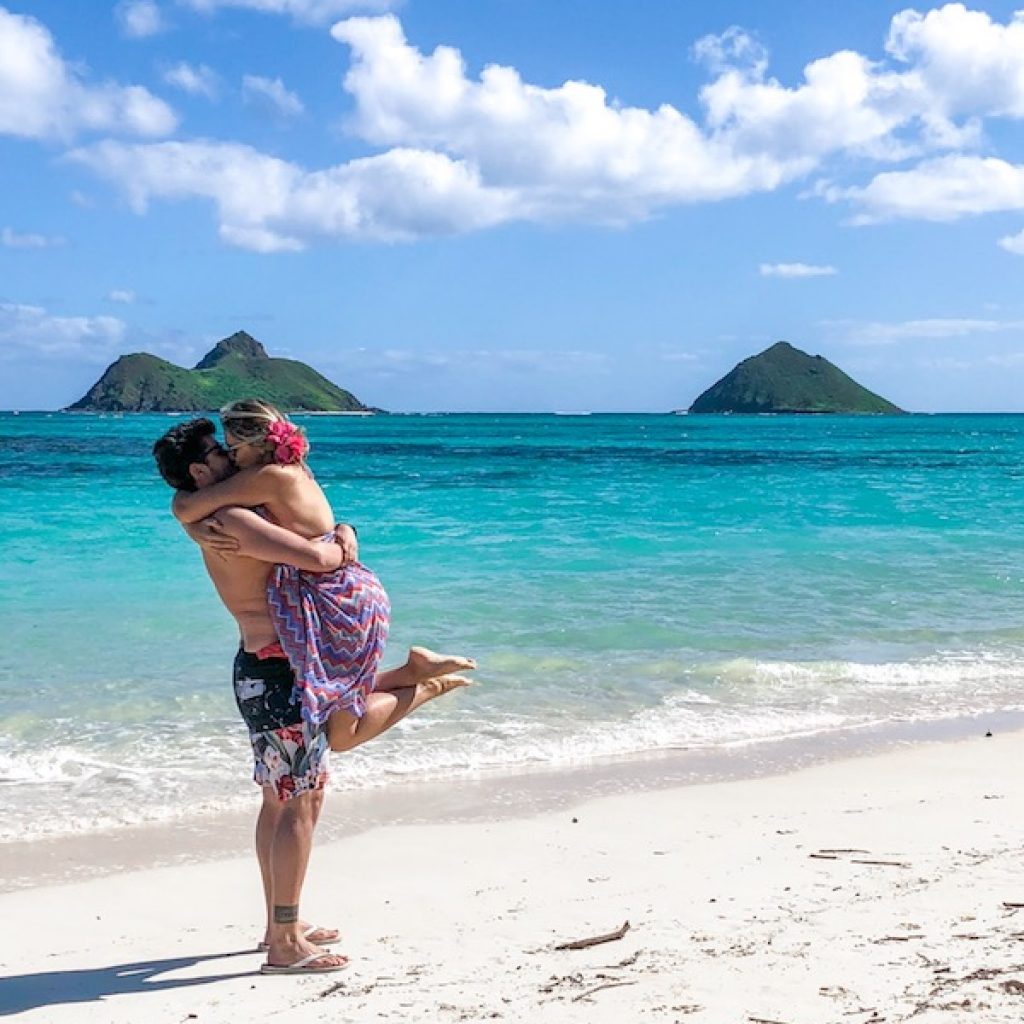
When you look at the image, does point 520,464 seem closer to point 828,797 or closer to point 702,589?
point 702,589

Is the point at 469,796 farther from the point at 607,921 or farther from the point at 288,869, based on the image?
the point at 288,869

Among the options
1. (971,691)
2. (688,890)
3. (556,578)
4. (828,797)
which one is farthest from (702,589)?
(688,890)

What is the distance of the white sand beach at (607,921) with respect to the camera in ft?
12.0

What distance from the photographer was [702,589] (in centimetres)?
1359

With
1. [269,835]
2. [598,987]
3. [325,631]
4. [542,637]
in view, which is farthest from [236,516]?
[542,637]

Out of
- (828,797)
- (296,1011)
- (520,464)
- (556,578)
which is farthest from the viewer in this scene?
(520,464)

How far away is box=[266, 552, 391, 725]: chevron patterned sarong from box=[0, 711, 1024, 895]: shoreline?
5.98 ft

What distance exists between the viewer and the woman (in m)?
4.03

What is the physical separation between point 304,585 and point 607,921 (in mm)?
1665

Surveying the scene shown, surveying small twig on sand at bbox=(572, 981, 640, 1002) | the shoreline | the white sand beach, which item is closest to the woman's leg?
the white sand beach

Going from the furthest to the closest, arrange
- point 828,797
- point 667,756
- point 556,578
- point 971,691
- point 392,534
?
point 392,534 < point 556,578 < point 971,691 < point 667,756 < point 828,797

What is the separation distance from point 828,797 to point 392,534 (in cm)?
1432

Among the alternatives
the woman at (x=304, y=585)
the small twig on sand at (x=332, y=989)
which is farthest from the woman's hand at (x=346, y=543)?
the small twig on sand at (x=332, y=989)

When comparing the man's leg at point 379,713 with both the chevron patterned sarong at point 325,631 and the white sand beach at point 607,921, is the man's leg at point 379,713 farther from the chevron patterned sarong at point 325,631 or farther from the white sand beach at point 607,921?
the white sand beach at point 607,921
